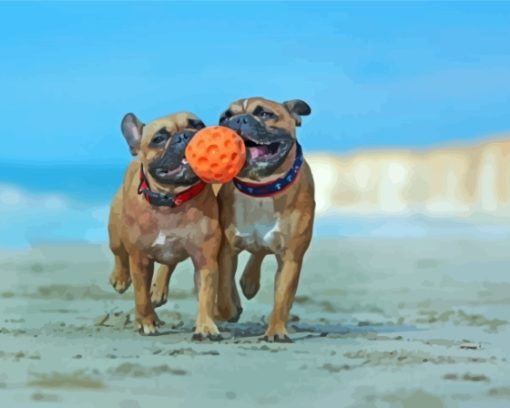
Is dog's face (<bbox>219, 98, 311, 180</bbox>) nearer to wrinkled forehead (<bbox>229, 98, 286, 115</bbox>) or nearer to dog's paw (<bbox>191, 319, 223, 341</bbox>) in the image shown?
wrinkled forehead (<bbox>229, 98, 286, 115</bbox>)

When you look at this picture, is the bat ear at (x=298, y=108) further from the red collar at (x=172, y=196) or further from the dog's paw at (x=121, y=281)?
the dog's paw at (x=121, y=281)

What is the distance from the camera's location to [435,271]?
31.5 ft

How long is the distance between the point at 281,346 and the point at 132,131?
4.52ft

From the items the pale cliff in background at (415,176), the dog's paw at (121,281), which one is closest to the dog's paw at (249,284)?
the dog's paw at (121,281)

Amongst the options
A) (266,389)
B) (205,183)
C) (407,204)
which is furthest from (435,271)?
(407,204)

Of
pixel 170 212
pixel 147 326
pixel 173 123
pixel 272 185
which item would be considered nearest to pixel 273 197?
pixel 272 185

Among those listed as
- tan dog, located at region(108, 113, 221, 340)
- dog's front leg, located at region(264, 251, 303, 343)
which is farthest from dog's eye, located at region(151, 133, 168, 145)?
dog's front leg, located at region(264, 251, 303, 343)

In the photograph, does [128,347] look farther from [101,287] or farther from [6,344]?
[101,287]

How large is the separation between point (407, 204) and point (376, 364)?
1084 centimetres

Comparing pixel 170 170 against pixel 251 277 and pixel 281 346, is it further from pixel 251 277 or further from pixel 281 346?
pixel 251 277

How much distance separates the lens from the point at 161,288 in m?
6.90

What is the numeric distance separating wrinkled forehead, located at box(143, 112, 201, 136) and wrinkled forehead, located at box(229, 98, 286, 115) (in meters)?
0.22

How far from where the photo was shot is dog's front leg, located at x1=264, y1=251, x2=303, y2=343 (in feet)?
19.9

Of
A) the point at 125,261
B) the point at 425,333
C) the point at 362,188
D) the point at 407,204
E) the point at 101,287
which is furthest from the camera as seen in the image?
the point at 362,188
